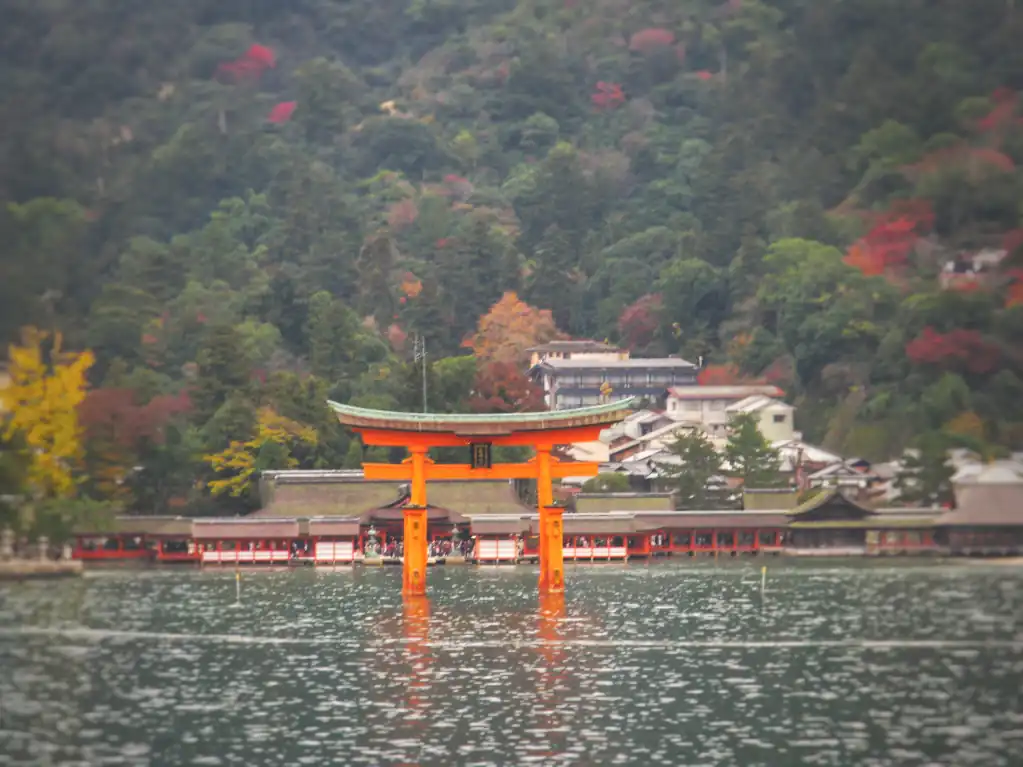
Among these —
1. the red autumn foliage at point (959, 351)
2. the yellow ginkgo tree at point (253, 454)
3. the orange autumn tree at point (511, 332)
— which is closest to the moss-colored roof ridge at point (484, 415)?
the yellow ginkgo tree at point (253, 454)

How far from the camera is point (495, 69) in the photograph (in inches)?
7042

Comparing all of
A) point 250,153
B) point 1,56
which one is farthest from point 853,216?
point 1,56

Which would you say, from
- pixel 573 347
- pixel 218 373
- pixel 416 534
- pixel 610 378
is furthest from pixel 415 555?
pixel 573 347

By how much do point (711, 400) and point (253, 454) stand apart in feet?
103

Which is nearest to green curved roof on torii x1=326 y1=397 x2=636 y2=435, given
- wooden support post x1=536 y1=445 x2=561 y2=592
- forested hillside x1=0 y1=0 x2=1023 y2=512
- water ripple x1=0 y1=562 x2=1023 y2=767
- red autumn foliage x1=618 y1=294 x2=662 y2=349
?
wooden support post x1=536 y1=445 x2=561 y2=592

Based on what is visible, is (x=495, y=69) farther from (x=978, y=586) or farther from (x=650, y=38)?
(x=978, y=586)

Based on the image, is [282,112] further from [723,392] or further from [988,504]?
[988,504]

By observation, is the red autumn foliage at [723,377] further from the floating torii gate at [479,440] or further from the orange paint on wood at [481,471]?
the floating torii gate at [479,440]

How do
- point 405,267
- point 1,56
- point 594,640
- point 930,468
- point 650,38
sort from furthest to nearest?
point 650,38 < point 1,56 < point 405,267 < point 930,468 < point 594,640

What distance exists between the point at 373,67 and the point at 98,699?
6065 inches

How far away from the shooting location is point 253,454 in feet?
295

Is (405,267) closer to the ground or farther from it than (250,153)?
closer to the ground

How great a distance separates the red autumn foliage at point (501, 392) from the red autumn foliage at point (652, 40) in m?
83.8

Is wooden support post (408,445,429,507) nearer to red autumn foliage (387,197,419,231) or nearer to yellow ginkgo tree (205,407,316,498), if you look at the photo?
yellow ginkgo tree (205,407,316,498)
